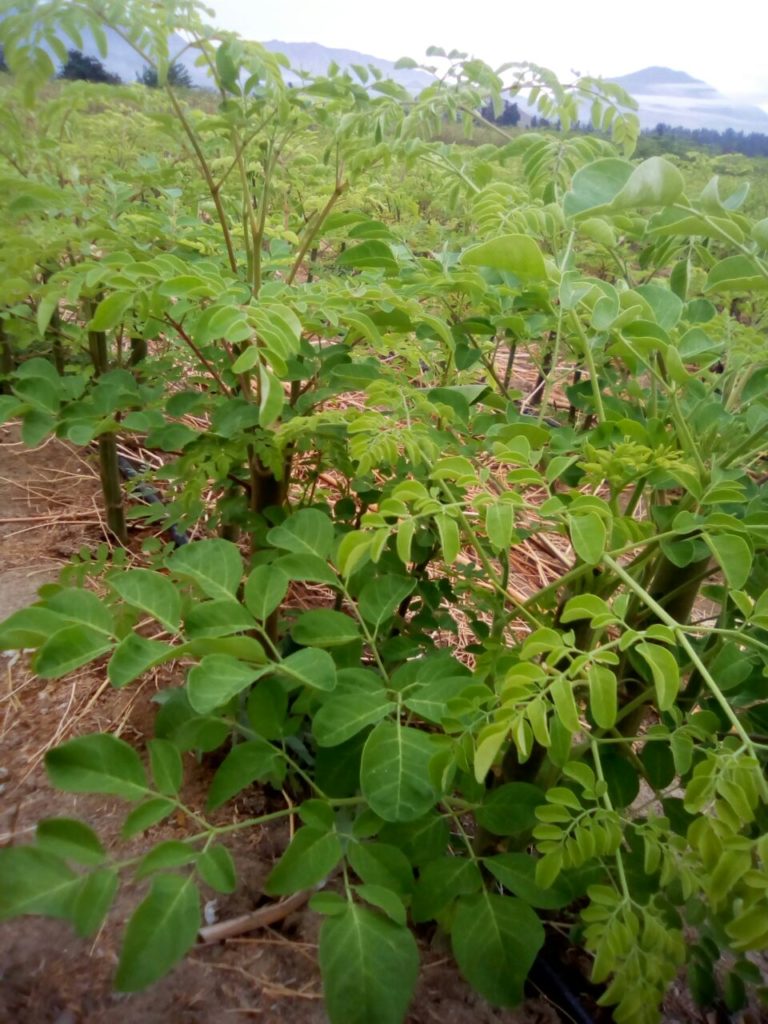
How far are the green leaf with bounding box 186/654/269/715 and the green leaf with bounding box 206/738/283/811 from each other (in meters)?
0.12

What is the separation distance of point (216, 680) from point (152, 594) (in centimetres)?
13

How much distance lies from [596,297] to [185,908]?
66 centimetres

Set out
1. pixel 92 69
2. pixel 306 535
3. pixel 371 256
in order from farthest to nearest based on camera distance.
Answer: pixel 92 69
pixel 371 256
pixel 306 535

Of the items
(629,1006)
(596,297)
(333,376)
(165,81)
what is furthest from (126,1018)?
(165,81)

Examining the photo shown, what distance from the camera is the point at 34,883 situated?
490mm

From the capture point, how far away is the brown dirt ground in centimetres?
66

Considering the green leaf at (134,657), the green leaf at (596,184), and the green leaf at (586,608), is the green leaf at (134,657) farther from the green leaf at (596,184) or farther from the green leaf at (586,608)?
the green leaf at (596,184)

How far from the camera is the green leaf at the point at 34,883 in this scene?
48cm

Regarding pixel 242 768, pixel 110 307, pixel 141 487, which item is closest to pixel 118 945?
pixel 242 768

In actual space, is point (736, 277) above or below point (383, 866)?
above

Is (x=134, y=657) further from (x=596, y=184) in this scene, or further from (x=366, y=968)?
(x=596, y=184)

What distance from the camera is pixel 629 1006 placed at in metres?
0.55

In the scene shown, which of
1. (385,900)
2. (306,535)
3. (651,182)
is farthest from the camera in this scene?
(306,535)

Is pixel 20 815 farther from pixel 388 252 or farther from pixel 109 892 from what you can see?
pixel 388 252
